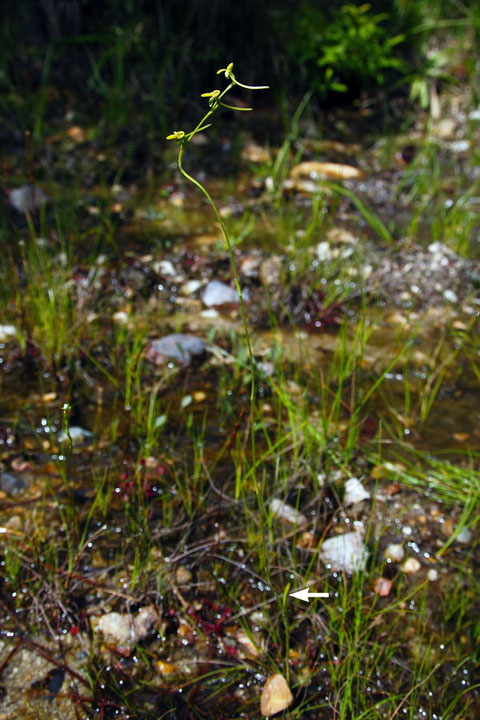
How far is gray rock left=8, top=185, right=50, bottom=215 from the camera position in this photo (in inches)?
158

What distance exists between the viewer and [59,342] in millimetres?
2871

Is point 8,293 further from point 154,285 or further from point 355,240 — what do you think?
point 355,240

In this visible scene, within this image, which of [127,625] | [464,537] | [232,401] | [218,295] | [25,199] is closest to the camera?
[127,625]

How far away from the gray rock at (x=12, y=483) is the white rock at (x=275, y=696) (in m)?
1.13

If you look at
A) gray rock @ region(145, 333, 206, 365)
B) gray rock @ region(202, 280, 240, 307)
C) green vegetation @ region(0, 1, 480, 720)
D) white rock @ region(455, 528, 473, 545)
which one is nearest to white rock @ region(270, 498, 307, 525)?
green vegetation @ region(0, 1, 480, 720)

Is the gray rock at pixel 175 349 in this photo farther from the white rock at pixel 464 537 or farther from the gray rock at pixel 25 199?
the gray rock at pixel 25 199

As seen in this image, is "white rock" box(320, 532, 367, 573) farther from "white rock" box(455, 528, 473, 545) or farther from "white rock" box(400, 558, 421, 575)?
"white rock" box(455, 528, 473, 545)

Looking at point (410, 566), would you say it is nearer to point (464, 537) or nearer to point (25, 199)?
point (464, 537)

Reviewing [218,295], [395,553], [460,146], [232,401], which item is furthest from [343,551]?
[460,146]

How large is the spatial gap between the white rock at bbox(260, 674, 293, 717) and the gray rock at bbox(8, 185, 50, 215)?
3.12m

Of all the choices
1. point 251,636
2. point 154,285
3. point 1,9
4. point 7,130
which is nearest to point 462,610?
point 251,636

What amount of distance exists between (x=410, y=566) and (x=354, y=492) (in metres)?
0.33

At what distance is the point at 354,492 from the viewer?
2.45m

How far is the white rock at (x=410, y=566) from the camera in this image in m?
2.24
